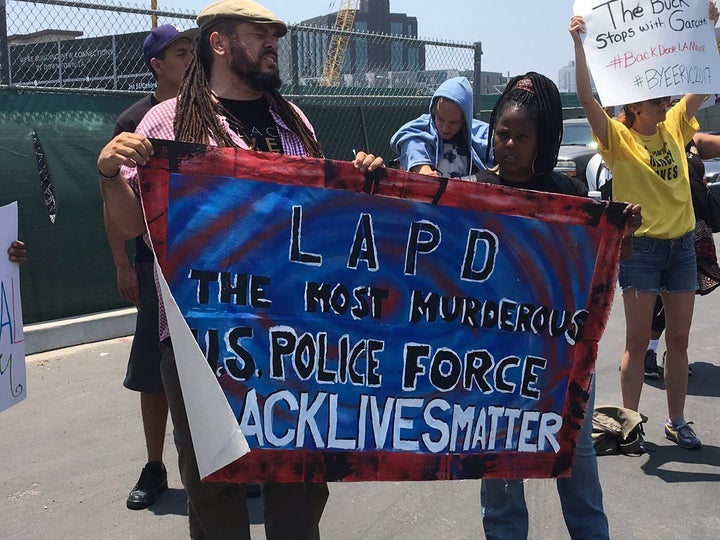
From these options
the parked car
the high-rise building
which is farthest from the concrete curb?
the parked car

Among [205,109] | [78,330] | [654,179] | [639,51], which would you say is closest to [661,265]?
[654,179]

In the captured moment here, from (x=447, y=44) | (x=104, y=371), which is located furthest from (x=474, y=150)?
(x=447, y=44)

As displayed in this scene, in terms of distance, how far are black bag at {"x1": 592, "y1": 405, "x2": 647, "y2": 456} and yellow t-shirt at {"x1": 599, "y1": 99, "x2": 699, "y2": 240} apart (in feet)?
3.02

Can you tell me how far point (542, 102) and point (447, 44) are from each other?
678cm

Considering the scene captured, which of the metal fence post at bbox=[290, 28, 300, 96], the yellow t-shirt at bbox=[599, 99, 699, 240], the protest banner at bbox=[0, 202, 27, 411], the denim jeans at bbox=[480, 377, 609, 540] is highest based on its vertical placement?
the metal fence post at bbox=[290, 28, 300, 96]

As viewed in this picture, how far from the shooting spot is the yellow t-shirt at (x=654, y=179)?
421cm

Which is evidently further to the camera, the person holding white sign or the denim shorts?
the denim shorts

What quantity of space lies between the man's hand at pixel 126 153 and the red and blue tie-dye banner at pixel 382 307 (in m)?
0.05

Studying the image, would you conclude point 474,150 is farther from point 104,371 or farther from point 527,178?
point 104,371

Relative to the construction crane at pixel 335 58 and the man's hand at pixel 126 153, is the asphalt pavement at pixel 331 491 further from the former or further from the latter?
the construction crane at pixel 335 58

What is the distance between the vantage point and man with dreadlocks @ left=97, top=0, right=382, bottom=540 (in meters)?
2.71

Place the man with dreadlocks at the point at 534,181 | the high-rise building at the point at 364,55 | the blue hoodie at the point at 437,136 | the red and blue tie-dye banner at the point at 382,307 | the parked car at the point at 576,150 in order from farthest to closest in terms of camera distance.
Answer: the parked car at the point at 576,150
the high-rise building at the point at 364,55
the blue hoodie at the point at 437,136
the man with dreadlocks at the point at 534,181
the red and blue tie-dye banner at the point at 382,307

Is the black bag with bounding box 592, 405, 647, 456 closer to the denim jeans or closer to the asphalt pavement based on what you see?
the asphalt pavement

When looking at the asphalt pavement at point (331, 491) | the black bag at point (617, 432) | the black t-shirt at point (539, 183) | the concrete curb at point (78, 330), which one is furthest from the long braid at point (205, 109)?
the concrete curb at point (78, 330)
